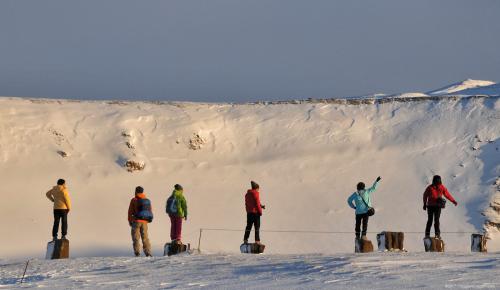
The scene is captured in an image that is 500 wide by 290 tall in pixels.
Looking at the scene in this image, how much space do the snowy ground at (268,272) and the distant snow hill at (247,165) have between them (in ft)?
48.9

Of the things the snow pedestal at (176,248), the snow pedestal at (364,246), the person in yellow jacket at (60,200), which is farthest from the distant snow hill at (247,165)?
the snow pedestal at (364,246)

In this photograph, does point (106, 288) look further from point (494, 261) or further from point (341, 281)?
point (494, 261)

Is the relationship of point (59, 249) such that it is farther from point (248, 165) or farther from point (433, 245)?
point (248, 165)

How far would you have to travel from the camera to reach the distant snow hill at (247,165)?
112 ft

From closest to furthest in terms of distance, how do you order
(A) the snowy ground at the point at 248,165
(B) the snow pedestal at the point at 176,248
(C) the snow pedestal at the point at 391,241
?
(C) the snow pedestal at the point at 391,241, (B) the snow pedestal at the point at 176,248, (A) the snowy ground at the point at 248,165

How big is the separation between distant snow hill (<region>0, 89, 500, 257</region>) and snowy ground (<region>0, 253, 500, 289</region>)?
1491 cm

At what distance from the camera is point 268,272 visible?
1475cm

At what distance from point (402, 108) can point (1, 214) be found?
17160 millimetres

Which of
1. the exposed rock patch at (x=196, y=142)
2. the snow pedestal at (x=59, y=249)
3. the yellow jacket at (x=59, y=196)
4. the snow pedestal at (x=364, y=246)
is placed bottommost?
the snow pedestal at (x=59, y=249)

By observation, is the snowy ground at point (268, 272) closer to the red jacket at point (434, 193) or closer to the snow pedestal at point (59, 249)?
the snow pedestal at point (59, 249)

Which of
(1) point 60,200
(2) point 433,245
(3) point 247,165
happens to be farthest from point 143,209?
(3) point 247,165

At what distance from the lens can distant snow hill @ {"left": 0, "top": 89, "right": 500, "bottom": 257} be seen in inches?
1340

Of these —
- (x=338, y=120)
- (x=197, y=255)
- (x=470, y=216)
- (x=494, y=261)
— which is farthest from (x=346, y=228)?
(x=494, y=261)

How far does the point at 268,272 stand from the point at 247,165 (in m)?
24.4
